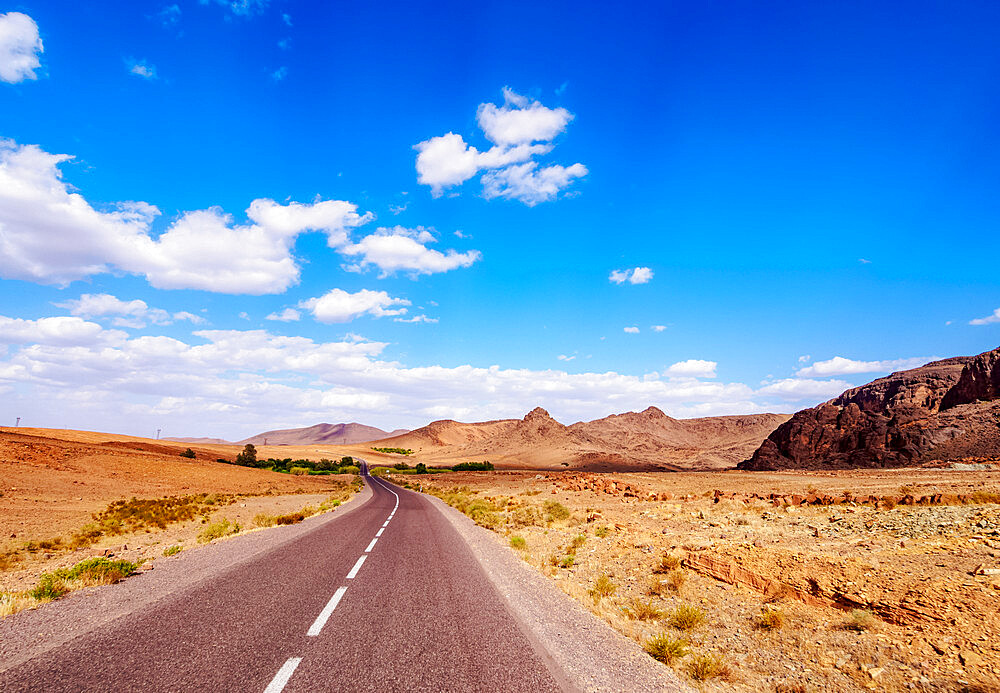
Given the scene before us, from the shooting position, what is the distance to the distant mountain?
388 ft

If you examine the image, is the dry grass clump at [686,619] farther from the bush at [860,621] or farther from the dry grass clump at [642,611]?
the bush at [860,621]

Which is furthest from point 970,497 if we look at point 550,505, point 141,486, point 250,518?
point 141,486

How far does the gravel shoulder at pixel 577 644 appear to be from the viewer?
18.2ft

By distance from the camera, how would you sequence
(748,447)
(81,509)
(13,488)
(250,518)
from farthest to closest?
(748,447), (13,488), (81,509), (250,518)

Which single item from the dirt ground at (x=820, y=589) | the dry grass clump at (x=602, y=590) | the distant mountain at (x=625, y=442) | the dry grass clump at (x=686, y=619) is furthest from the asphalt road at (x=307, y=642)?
the distant mountain at (x=625, y=442)

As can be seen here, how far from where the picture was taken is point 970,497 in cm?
1678

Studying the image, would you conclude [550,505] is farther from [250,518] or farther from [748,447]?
[748,447]

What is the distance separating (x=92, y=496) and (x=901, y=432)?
242ft

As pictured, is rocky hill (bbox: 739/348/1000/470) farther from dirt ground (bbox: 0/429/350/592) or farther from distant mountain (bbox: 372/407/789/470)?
dirt ground (bbox: 0/429/350/592)

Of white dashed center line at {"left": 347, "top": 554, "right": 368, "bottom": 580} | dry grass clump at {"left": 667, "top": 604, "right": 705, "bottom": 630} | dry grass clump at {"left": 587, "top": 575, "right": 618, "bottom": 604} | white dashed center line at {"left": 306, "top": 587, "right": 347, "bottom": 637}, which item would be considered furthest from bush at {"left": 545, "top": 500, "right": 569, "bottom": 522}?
white dashed center line at {"left": 306, "top": 587, "right": 347, "bottom": 637}

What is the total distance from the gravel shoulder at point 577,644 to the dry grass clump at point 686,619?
1.26 metres

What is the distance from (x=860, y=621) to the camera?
7.27 m

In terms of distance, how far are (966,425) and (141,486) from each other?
7813 centimetres

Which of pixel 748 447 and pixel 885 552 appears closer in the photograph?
pixel 885 552
